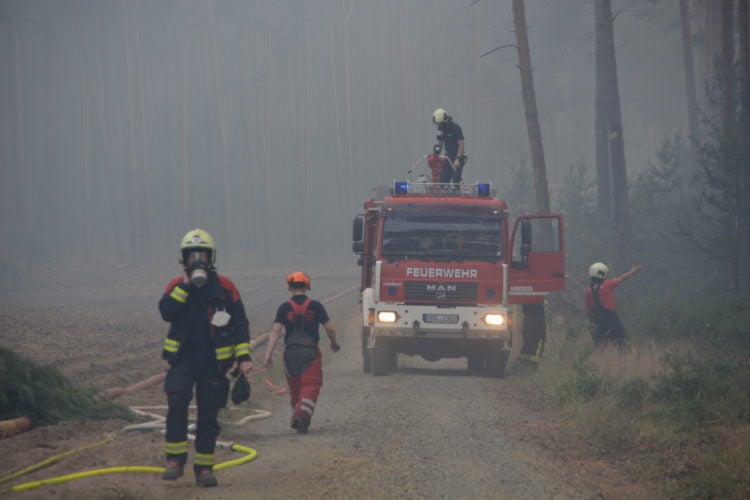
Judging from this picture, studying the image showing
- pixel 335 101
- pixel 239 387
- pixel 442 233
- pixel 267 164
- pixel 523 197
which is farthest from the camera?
pixel 335 101

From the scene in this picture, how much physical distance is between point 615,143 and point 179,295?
24.1 metres

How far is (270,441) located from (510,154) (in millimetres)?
65837

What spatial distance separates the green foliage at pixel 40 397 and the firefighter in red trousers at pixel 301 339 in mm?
1995

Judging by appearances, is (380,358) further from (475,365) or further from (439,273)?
(475,365)

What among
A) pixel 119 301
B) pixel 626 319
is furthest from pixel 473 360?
pixel 119 301

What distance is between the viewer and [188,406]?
317 inches

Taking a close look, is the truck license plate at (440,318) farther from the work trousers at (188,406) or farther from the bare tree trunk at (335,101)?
the bare tree trunk at (335,101)

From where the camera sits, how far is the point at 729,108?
2638 cm

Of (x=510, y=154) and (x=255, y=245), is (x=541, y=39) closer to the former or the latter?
(x=510, y=154)

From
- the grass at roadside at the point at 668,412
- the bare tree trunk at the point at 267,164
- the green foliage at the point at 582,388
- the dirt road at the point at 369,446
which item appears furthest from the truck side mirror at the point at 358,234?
the bare tree trunk at the point at 267,164

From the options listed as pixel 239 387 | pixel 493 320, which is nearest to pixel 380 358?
pixel 493 320

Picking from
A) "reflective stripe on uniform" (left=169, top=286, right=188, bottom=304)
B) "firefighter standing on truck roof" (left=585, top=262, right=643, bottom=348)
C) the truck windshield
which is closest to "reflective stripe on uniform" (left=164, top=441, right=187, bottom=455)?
"reflective stripe on uniform" (left=169, top=286, right=188, bottom=304)

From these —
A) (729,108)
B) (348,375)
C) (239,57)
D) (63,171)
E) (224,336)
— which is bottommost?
(348,375)

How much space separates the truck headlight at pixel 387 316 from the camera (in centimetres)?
1549
